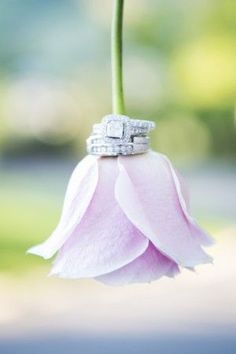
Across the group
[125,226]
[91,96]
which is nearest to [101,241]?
[125,226]

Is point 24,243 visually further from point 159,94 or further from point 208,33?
point 208,33

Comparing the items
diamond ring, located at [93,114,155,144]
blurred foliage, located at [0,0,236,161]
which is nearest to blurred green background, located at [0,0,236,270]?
blurred foliage, located at [0,0,236,161]

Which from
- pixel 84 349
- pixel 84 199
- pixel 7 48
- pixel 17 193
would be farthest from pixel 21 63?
pixel 84 199

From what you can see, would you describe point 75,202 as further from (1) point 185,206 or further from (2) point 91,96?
(2) point 91,96

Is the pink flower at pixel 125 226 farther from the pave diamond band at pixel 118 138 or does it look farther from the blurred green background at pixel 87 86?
the blurred green background at pixel 87 86

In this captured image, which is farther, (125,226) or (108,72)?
(108,72)

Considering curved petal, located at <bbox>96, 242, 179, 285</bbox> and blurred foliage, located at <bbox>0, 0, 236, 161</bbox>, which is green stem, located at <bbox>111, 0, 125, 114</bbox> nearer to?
curved petal, located at <bbox>96, 242, 179, 285</bbox>
